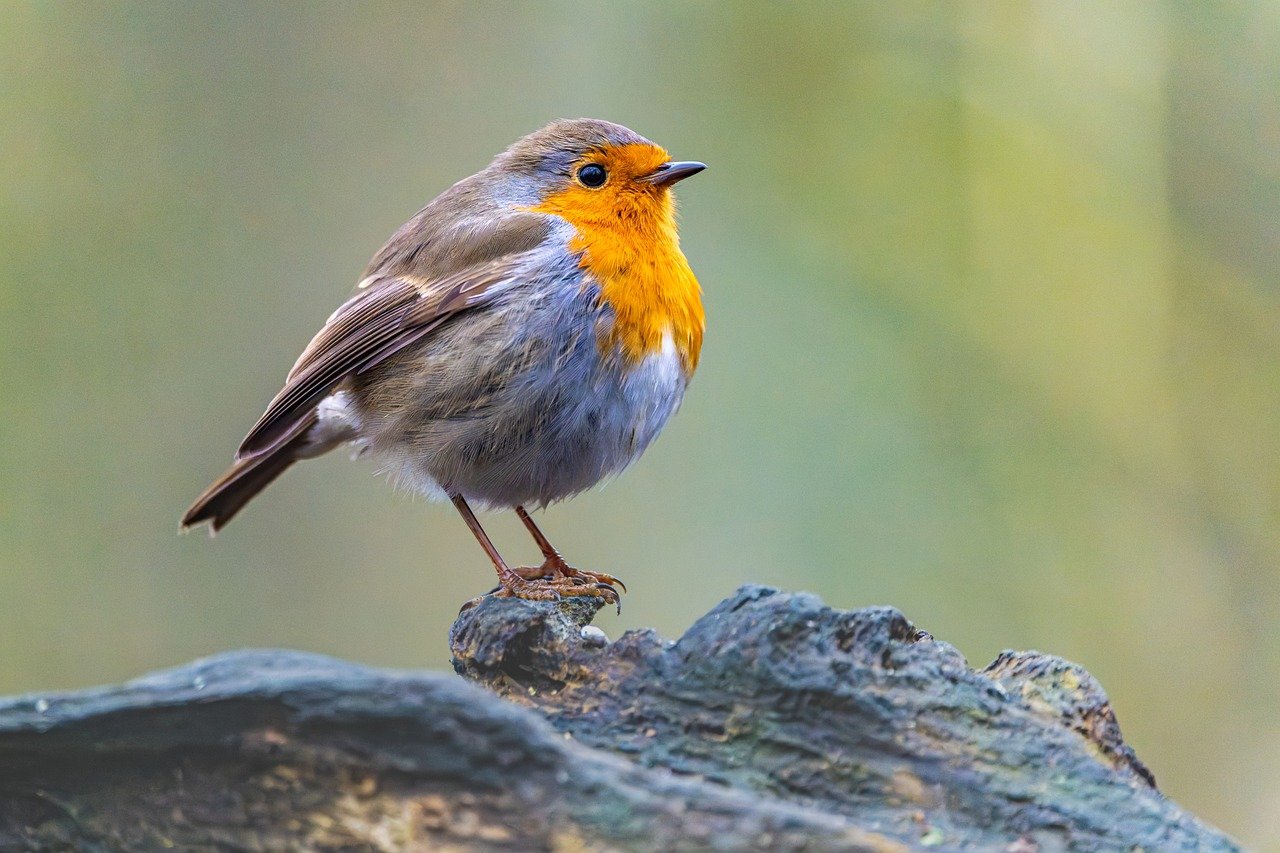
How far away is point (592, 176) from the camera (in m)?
3.76

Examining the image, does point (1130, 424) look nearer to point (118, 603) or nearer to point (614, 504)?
point (614, 504)

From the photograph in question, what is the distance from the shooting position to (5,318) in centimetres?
554

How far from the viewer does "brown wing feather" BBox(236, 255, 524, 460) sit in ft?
11.3

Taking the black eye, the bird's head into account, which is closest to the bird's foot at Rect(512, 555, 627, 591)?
the bird's head

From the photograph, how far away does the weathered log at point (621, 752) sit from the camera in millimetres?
1695

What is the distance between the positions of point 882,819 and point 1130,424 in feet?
10.6

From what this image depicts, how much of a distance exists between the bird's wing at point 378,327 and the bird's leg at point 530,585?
468 millimetres

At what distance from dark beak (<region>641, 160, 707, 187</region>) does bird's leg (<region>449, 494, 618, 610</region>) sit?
3.51ft

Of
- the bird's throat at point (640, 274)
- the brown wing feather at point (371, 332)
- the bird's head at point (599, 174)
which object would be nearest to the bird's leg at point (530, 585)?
the brown wing feather at point (371, 332)

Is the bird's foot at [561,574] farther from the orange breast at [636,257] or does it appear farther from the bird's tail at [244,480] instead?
the bird's tail at [244,480]

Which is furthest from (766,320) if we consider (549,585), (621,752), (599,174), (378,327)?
(621,752)

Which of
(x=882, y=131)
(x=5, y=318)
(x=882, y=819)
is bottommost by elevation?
(x=882, y=819)

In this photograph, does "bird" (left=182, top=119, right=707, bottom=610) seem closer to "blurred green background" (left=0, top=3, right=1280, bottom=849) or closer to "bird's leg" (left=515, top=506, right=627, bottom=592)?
"bird's leg" (left=515, top=506, right=627, bottom=592)

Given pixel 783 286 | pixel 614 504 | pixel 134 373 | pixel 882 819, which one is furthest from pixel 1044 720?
pixel 134 373
